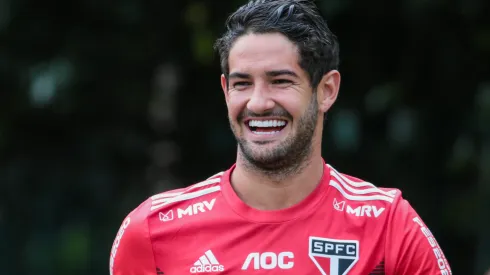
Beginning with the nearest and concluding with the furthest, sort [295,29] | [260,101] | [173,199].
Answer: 1. [260,101]
2. [295,29]
3. [173,199]

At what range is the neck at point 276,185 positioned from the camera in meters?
4.31

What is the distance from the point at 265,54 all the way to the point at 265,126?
0.86 ft

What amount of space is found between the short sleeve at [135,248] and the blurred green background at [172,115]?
401 centimetres

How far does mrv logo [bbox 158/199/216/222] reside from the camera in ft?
14.4

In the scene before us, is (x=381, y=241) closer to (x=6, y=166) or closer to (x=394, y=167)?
(x=394, y=167)

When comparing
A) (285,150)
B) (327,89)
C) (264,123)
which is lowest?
(285,150)

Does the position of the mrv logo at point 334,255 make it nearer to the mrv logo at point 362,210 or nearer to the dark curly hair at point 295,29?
the mrv logo at point 362,210

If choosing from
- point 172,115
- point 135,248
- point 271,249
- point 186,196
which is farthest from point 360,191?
point 172,115

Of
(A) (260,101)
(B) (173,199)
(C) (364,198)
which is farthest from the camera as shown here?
(B) (173,199)

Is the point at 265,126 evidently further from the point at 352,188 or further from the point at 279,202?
the point at 352,188

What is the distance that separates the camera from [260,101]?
4.11m

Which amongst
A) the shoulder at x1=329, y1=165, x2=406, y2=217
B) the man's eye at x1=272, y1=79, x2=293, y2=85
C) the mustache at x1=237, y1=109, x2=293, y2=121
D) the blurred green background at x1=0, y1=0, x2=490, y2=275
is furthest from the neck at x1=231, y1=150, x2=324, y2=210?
the blurred green background at x1=0, y1=0, x2=490, y2=275

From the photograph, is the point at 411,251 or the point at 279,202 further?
the point at 279,202

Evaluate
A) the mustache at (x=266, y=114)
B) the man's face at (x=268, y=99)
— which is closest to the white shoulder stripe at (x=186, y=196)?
the man's face at (x=268, y=99)
